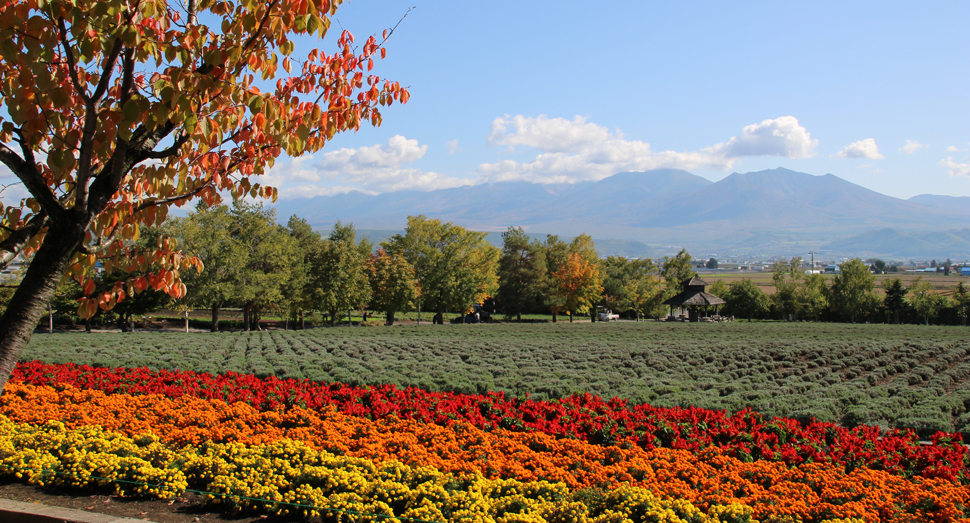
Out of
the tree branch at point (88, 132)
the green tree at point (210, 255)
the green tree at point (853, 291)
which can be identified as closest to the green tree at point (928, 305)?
the green tree at point (853, 291)

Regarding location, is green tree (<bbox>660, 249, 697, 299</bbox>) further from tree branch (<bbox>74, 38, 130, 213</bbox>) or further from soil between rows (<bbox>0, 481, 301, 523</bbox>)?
tree branch (<bbox>74, 38, 130, 213</bbox>)

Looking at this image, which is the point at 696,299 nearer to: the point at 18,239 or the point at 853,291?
the point at 853,291

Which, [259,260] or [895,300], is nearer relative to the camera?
[259,260]

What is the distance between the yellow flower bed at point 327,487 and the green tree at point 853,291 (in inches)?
2454

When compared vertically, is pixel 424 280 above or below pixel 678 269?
below

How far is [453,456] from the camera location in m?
6.92

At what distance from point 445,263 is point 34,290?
45.7 meters

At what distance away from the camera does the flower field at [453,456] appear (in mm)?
5141

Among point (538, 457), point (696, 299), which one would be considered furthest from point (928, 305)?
point (538, 457)

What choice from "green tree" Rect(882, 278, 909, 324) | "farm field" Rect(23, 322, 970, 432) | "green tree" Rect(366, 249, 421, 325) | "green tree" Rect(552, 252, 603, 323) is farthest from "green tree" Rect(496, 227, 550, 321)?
"green tree" Rect(882, 278, 909, 324)

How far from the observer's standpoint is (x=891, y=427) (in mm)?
10234

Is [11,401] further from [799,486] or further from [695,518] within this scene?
[799,486]

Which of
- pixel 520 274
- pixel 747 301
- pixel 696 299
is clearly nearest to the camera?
pixel 696 299

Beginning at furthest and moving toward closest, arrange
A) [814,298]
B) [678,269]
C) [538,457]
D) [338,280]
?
1. [678,269]
2. [814,298]
3. [338,280]
4. [538,457]
